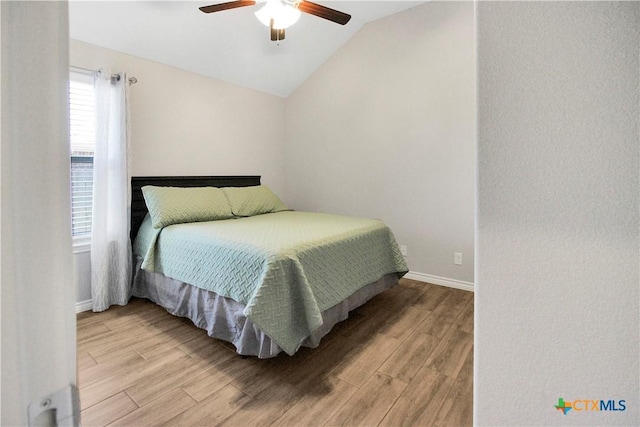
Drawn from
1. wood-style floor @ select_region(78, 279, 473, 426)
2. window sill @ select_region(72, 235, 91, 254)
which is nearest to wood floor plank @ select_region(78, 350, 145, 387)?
wood-style floor @ select_region(78, 279, 473, 426)

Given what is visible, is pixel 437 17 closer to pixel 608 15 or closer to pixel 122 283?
pixel 608 15

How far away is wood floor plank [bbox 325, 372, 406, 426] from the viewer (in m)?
1.46

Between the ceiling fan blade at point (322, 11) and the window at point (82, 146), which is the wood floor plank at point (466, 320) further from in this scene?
the window at point (82, 146)

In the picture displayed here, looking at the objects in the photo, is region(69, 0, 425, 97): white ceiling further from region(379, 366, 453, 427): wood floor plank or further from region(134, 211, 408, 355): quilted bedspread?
region(379, 366, 453, 427): wood floor plank

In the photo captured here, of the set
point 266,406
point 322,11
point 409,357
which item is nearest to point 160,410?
point 266,406

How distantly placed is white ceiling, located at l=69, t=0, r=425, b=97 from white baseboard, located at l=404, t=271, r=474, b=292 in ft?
Result: 9.29

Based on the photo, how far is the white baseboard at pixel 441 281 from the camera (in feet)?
10.4

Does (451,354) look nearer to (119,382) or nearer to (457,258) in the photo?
(457,258)

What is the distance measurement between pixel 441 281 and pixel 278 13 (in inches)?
112

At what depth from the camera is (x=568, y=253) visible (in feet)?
1.73

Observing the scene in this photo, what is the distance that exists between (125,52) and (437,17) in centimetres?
297

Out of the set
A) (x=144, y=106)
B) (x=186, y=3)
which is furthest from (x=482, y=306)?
(x=144, y=106)

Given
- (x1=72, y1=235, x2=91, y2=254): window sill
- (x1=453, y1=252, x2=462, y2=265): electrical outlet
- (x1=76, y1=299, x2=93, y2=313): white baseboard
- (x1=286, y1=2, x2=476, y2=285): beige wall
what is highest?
(x1=286, y1=2, x2=476, y2=285): beige wall

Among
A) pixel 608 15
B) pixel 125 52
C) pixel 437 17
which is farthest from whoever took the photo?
pixel 437 17
